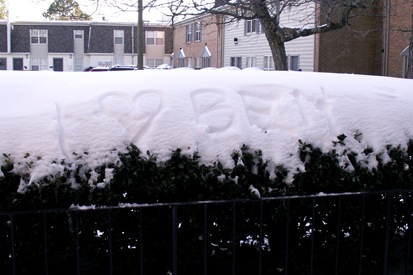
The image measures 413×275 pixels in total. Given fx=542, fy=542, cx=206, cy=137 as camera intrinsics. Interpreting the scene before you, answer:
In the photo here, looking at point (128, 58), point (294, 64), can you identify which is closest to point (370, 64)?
point (294, 64)

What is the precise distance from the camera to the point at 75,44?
48.1m

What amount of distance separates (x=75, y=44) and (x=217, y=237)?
4693 centimetres

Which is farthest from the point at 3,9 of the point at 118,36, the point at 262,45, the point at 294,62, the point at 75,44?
the point at 294,62

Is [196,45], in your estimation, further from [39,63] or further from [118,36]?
[39,63]

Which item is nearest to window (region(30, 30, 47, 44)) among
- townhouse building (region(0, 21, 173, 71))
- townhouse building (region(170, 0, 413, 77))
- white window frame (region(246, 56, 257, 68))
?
townhouse building (region(0, 21, 173, 71))

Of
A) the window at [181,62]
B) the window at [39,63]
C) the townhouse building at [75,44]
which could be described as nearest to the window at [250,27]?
the window at [181,62]

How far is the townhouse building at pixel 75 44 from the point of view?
155ft

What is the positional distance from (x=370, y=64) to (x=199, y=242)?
20.8 meters

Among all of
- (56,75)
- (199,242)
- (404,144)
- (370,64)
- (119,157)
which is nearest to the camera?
(119,157)

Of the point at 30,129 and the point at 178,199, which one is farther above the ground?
the point at 30,129

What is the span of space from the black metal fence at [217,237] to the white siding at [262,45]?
13825 millimetres

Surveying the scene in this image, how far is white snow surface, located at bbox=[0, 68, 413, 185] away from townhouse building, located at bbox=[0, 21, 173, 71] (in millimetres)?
43916

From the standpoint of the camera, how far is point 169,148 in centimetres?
341

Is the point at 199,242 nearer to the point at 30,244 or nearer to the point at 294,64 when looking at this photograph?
the point at 30,244
